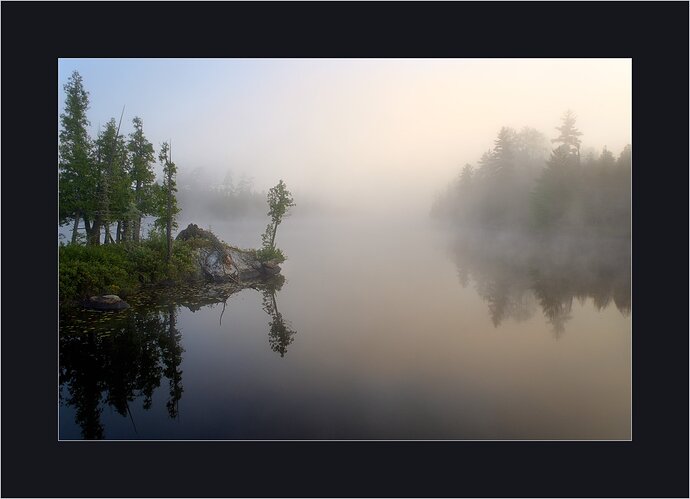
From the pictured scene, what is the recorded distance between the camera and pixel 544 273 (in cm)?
830

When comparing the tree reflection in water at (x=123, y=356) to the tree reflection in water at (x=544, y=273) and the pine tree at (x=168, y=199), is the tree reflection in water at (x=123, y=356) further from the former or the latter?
the tree reflection in water at (x=544, y=273)

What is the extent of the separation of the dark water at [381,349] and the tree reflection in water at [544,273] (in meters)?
0.04

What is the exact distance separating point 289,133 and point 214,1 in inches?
103

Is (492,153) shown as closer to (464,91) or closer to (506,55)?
(464,91)

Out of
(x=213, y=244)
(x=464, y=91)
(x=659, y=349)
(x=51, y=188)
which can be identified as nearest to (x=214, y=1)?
(x=51, y=188)

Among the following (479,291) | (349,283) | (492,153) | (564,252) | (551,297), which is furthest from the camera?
(349,283)

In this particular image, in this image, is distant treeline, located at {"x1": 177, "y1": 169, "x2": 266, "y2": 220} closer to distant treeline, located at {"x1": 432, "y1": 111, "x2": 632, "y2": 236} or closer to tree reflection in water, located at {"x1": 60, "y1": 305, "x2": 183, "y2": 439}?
tree reflection in water, located at {"x1": 60, "y1": 305, "x2": 183, "y2": 439}

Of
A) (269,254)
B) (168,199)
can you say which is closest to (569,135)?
(269,254)

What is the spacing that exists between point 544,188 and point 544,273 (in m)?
2.21

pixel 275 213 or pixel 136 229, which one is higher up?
pixel 275 213

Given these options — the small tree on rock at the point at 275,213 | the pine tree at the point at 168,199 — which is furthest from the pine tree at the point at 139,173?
the small tree on rock at the point at 275,213

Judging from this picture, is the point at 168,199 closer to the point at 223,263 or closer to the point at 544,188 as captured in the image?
the point at 223,263

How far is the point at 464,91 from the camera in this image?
248 inches

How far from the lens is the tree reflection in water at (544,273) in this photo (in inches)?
265
